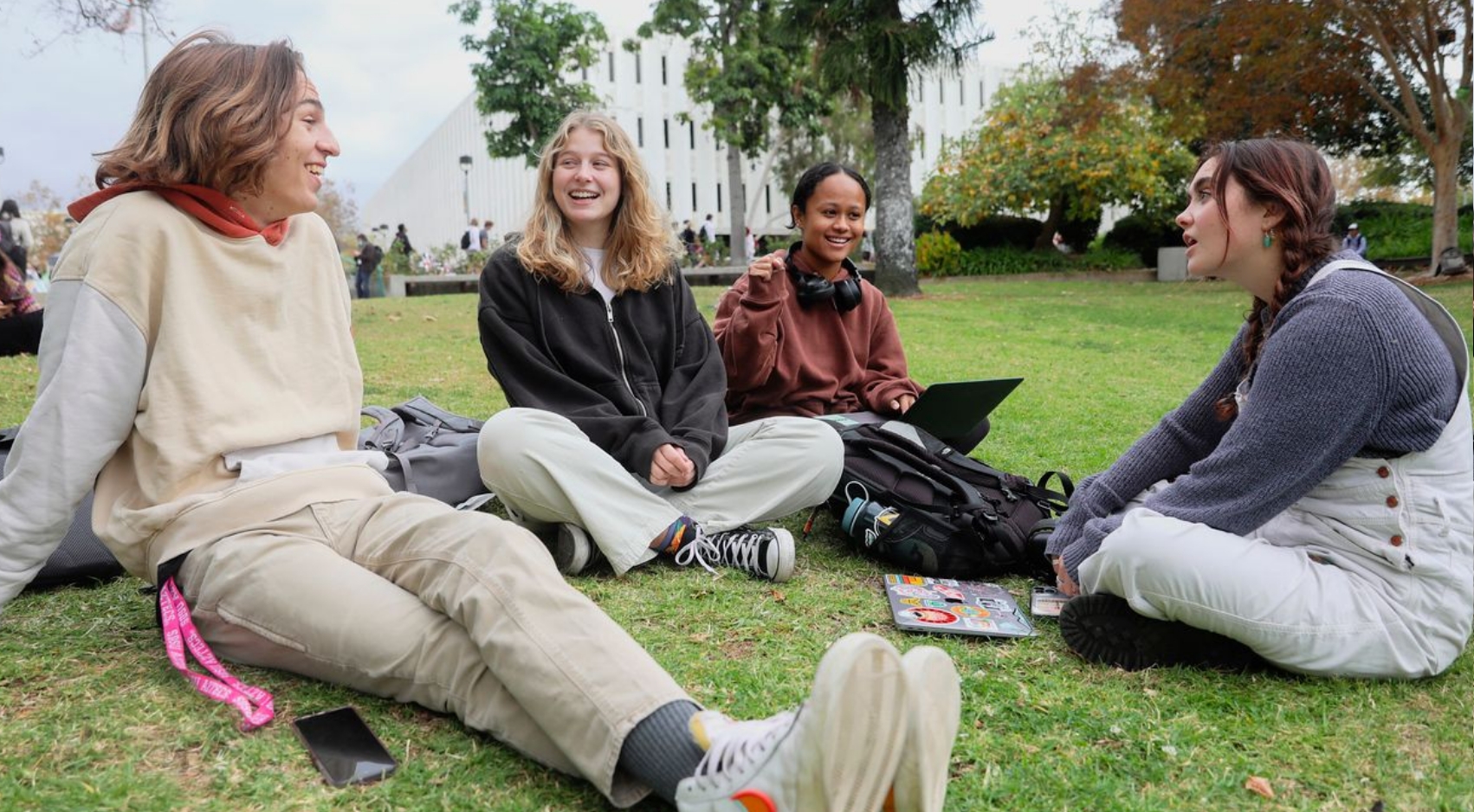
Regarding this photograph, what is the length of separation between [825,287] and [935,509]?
1131 mm

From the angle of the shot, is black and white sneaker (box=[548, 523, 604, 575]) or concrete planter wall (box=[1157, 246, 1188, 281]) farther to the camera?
concrete planter wall (box=[1157, 246, 1188, 281])

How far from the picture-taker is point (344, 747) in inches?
79.1

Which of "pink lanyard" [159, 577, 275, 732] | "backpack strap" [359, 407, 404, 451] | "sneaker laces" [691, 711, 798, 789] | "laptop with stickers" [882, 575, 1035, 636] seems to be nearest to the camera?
"sneaker laces" [691, 711, 798, 789]

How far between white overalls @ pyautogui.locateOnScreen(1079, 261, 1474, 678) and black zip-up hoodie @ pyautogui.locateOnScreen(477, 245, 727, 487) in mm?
1559

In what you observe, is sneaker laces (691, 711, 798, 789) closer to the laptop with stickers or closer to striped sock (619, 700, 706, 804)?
striped sock (619, 700, 706, 804)

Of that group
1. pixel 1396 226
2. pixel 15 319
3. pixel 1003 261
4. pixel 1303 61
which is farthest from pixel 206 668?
pixel 1396 226

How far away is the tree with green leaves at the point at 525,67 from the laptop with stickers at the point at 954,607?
26.9 metres

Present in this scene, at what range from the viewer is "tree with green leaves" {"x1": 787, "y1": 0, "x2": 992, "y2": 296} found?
14.1 metres

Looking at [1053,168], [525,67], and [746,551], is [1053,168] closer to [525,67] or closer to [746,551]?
[525,67]

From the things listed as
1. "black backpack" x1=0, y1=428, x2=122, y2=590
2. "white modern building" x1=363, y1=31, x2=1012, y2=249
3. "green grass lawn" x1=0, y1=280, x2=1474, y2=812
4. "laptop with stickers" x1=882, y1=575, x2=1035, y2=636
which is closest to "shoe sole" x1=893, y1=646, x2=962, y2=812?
"green grass lawn" x1=0, y1=280, x2=1474, y2=812

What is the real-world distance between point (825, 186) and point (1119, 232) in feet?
71.8

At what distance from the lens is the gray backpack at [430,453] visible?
3.59m

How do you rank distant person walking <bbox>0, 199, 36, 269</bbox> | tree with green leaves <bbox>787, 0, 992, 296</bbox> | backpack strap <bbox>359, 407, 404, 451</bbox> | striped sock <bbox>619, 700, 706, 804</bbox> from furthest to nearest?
tree with green leaves <bbox>787, 0, 992, 296</bbox>, distant person walking <bbox>0, 199, 36, 269</bbox>, backpack strap <bbox>359, 407, 404, 451</bbox>, striped sock <bbox>619, 700, 706, 804</bbox>

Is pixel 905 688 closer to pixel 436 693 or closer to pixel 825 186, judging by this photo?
pixel 436 693
